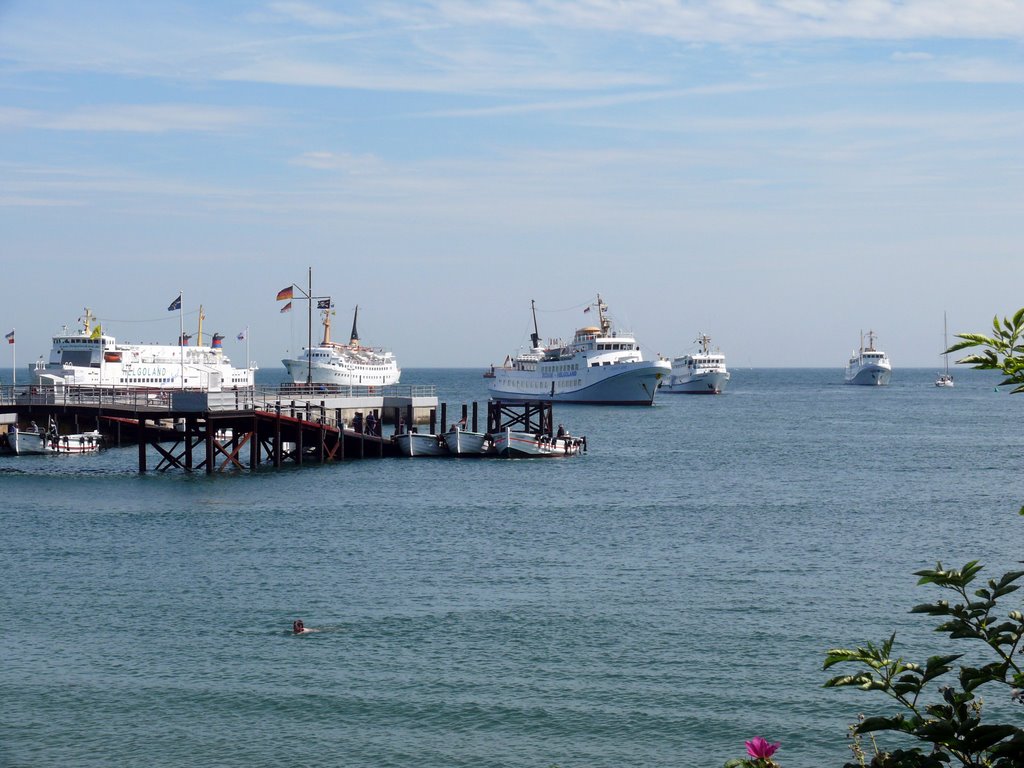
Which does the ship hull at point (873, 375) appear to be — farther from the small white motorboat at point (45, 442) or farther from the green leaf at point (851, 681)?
the green leaf at point (851, 681)

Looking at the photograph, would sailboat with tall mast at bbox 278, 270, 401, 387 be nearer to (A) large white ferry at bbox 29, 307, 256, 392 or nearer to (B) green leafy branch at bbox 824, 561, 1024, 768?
(A) large white ferry at bbox 29, 307, 256, 392

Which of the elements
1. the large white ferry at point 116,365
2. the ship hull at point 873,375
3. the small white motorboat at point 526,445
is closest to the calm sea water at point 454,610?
the small white motorboat at point 526,445

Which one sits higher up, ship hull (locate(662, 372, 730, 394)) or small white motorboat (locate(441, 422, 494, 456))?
ship hull (locate(662, 372, 730, 394))

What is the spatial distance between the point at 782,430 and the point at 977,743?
83.4 meters

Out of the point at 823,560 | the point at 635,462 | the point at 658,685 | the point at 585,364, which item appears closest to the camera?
the point at 658,685

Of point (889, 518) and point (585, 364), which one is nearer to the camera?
point (889, 518)

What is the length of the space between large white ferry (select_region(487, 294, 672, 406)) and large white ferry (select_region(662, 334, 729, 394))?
29.4m

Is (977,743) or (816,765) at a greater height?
(977,743)

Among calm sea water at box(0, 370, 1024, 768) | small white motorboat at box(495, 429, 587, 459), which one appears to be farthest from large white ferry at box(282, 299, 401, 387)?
calm sea water at box(0, 370, 1024, 768)

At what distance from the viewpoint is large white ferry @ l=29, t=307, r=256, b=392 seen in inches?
3772

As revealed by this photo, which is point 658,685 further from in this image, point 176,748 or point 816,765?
point 176,748

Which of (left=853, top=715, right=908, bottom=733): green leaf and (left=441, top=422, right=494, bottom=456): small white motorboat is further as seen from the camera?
(left=441, top=422, right=494, bottom=456): small white motorboat

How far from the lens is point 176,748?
1689cm

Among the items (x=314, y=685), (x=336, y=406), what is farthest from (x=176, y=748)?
(x=336, y=406)
